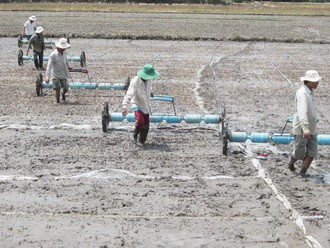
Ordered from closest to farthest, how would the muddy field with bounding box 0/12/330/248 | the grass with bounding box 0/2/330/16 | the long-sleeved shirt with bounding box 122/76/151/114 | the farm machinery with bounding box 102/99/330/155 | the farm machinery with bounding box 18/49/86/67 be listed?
1. the muddy field with bounding box 0/12/330/248
2. the farm machinery with bounding box 102/99/330/155
3. the long-sleeved shirt with bounding box 122/76/151/114
4. the farm machinery with bounding box 18/49/86/67
5. the grass with bounding box 0/2/330/16

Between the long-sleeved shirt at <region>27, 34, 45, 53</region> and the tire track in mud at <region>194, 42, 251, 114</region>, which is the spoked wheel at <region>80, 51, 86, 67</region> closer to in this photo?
the long-sleeved shirt at <region>27, 34, 45, 53</region>

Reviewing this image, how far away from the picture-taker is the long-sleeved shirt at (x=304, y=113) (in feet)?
26.4

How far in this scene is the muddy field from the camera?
6430 millimetres

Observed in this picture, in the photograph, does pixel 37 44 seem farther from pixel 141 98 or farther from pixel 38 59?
pixel 141 98

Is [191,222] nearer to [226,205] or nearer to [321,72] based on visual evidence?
[226,205]

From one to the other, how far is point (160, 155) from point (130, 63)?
991cm

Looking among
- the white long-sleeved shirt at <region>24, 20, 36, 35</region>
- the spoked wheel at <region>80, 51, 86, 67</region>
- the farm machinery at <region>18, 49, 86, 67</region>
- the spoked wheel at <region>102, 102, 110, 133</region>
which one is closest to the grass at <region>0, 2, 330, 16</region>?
the white long-sleeved shirt at <region>24, 20, 36, 35</region>

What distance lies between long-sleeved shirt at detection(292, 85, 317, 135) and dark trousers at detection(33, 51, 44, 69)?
10967 mm

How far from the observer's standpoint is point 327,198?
24.7ft

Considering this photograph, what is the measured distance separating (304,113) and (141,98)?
2828 mm

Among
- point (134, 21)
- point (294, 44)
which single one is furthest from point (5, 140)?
point (134, 21)

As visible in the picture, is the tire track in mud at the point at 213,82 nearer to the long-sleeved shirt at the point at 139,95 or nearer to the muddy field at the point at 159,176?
the muddy field at the point at 159,176

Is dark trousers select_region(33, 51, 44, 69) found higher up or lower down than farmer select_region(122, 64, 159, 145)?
lower down

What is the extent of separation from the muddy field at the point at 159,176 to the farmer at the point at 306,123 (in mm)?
342
